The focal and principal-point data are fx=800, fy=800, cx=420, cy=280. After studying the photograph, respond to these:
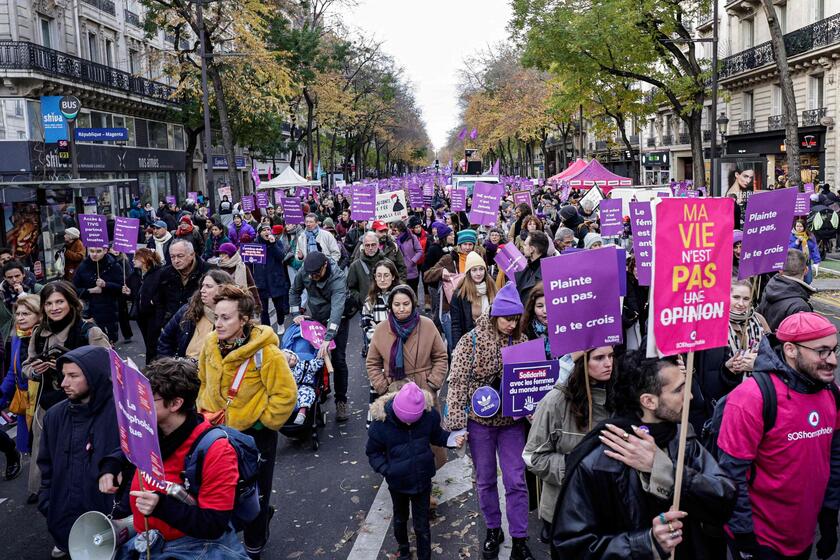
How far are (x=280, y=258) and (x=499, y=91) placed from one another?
45.9 meters

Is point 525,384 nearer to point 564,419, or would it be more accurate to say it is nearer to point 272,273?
point 564,419

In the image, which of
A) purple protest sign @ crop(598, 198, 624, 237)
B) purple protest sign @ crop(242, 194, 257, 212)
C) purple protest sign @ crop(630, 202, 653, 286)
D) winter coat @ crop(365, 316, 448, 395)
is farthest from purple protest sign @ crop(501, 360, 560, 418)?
purple protest sign @ crop(242, 194, 257, 212)

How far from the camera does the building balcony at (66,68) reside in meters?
28.2

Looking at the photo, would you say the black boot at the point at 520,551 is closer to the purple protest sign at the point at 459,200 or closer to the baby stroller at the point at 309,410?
the baby stroller at the point at 309,410

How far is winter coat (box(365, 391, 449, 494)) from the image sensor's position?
Result: 5.00 meters

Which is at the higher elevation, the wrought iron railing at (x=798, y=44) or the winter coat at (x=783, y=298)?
the wrought iron railing at (x=798, y=44)

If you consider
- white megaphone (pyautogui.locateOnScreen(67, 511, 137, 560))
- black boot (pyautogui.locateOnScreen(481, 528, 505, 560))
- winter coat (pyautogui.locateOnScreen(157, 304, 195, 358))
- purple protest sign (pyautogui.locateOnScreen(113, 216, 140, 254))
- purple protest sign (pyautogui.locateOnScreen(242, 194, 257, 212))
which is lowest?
black boot (pyautogui.locateOnScreen(481, 528, 505, 560))

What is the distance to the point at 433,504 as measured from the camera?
20.1 feet

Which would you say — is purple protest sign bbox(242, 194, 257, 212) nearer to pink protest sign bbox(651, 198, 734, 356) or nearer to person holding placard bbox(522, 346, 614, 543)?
person holding placard bbox(522, 346, 614, 543)

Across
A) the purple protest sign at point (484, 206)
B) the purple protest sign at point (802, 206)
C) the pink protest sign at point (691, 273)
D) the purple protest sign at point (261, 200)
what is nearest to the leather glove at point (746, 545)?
the pink protest sign at point (691, 273)

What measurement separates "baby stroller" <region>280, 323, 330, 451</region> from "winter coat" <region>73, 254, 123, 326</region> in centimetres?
417

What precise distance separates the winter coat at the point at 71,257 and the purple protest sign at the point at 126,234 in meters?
1.42

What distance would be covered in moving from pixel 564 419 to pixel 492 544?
1521mm

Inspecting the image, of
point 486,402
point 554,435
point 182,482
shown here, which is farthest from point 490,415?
point 182,482
